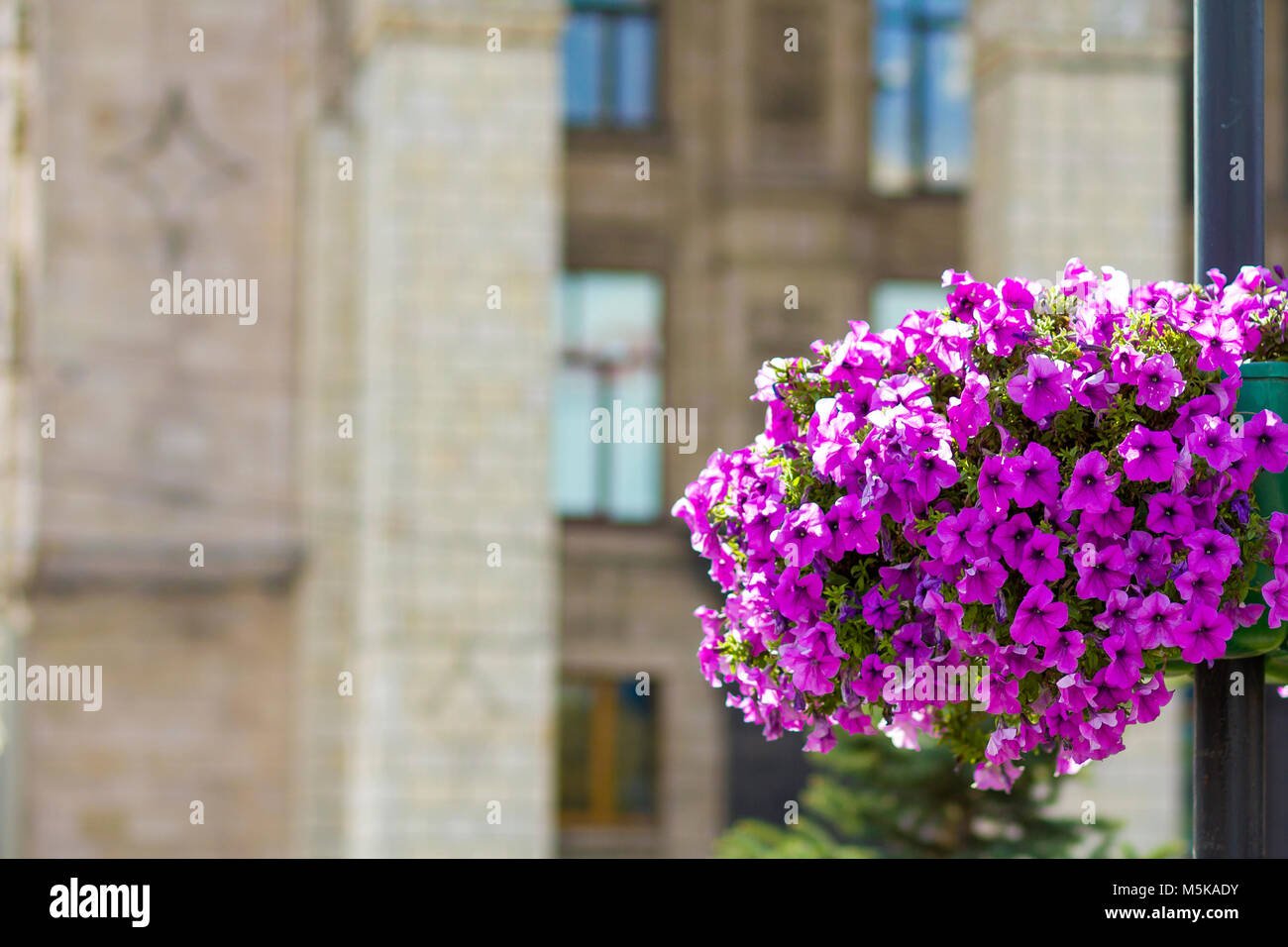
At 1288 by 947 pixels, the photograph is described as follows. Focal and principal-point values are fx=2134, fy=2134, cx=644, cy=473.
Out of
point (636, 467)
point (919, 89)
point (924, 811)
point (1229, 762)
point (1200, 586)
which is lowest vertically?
point (924, 811)

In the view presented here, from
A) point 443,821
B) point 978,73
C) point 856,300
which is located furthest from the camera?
point 856,300

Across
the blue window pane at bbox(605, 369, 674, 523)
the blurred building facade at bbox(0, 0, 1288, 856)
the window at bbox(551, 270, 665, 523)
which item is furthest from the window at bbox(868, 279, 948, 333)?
the blue window pane at bbox(605, 369, 674, 523)

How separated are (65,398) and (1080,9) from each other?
34.1ft

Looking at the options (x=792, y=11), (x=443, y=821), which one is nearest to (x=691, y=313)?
(x=792, y=11)

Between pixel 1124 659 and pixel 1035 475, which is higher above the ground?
pixel 1035 475

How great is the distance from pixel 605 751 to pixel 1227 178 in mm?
18450

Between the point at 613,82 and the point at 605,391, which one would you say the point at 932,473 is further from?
the point at 613,82

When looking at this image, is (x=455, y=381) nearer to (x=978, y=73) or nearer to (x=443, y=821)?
(x=443, y=821)

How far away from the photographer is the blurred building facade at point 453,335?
16.5 m

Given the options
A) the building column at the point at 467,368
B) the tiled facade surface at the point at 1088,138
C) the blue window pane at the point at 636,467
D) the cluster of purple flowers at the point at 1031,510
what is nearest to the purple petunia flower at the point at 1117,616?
the cluster of purple flowers at the point at 1031,510

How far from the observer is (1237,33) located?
4.30m

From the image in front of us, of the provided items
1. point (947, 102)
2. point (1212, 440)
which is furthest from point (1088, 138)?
point (1212, 440)

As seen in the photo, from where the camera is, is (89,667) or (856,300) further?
(856,300)

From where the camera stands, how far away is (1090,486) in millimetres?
3730
